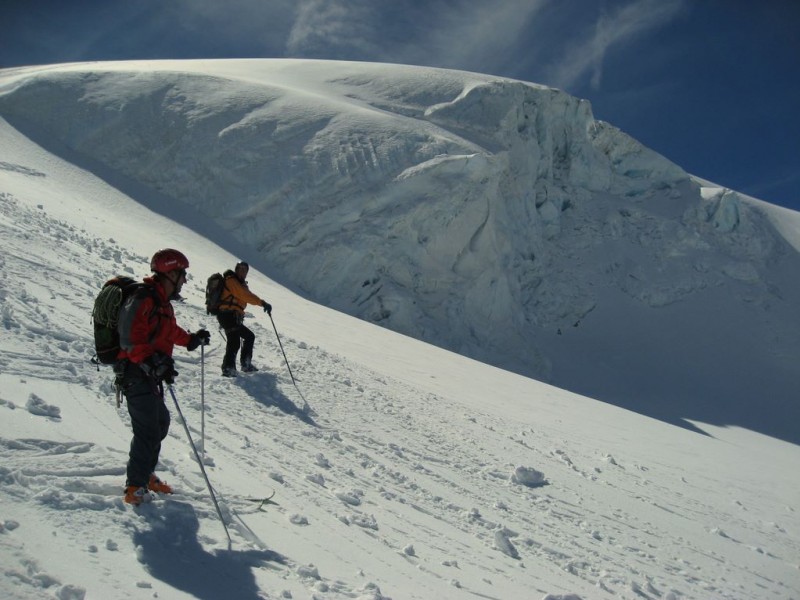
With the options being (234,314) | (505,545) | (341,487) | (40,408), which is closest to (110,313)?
(40,408)

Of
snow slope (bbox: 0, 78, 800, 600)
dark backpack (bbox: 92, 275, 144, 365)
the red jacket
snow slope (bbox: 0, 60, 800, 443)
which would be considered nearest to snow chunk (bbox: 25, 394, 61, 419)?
snow slope (bbox: 0, 78, 800, 600)

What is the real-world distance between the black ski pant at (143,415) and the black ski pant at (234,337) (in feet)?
12.0

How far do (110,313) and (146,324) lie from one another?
23 centimetres

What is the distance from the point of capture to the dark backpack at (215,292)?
Answer: 7.75 meters

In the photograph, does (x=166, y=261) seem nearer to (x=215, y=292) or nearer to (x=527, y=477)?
(x=215, y=292)

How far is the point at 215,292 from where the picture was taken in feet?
25.4

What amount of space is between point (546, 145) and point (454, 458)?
27933 mm

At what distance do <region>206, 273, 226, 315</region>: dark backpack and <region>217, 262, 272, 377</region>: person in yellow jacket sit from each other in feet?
0.12

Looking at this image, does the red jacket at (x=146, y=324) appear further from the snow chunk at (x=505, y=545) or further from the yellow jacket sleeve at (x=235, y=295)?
the yellow jacket sleeve at (x=235, y=295)

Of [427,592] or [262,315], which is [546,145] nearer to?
[262,315]

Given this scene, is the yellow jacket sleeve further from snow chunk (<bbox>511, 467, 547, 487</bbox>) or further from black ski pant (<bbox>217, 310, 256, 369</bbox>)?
snow chunk (<bbox>511, 467, 547, 487</bbox>)

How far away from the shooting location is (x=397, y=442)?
7.18 m

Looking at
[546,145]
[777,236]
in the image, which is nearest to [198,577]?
[546,145]

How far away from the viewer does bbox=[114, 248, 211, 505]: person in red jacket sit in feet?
12.4
